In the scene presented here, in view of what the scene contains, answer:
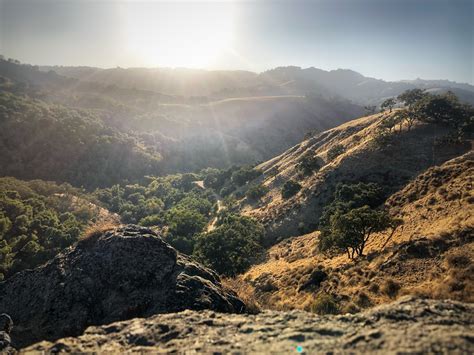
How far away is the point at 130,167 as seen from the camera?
138875 millimetres

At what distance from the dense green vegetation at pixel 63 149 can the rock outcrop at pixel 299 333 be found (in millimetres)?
122069

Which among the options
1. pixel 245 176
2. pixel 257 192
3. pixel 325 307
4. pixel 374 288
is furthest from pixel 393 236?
pixel 245 176

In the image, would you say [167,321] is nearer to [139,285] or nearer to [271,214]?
[139,285]

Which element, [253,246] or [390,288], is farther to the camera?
[253,246]

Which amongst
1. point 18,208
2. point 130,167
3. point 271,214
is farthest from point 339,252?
point 130,167

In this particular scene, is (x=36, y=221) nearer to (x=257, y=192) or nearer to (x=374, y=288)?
(x=257, y=192)

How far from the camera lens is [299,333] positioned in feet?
32.9

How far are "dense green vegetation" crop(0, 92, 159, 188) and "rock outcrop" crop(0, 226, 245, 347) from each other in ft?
381

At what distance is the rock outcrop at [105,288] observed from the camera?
13.1m

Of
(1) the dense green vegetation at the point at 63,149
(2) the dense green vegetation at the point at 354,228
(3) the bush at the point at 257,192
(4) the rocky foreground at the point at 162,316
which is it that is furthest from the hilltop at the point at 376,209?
(1) the dense green vegetation at the point at 63,149

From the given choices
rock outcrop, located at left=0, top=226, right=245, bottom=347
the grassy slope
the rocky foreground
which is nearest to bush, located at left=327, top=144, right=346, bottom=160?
the grassy slope

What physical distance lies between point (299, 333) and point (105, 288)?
9.00m

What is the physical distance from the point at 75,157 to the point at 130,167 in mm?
21616

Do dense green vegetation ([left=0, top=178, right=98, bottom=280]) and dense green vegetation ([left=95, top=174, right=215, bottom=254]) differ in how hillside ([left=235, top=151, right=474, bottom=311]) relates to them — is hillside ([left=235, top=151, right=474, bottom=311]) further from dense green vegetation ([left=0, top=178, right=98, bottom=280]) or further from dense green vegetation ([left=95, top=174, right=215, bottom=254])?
dense green vegetation ([left=0, top=178, right=98, bottom=280])
